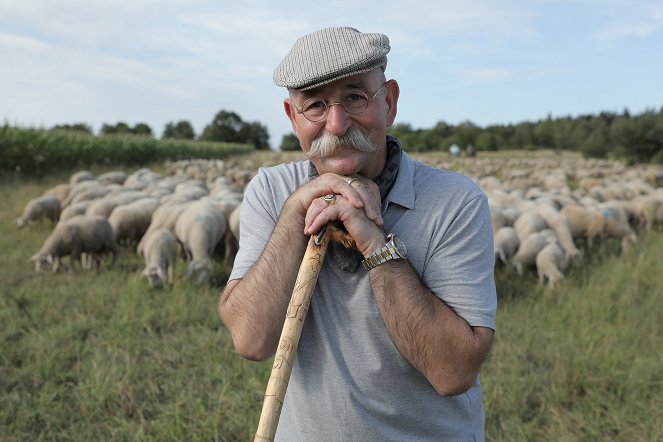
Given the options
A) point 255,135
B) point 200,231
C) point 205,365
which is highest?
point 255,135

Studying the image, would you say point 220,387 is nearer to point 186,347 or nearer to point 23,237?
point 186,347

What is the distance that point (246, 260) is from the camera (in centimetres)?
177

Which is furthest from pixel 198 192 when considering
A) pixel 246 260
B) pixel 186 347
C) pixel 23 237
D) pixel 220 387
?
pixel 246 260

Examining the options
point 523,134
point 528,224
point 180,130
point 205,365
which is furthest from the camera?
point 180,130

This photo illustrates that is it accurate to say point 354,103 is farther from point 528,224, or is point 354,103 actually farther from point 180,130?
point 180,130

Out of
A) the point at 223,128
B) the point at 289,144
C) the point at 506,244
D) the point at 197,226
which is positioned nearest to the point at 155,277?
the point at 197,226

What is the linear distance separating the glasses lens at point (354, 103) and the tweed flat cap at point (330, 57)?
8 cm

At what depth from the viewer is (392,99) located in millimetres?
1753

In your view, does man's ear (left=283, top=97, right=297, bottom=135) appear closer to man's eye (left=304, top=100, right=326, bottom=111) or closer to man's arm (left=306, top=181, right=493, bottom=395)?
man's eye (left=304, top=100, right=326, bottom=111)

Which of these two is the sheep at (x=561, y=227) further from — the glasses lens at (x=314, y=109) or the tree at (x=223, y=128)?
the tree at (x=223, y=128)

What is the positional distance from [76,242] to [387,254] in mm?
8611

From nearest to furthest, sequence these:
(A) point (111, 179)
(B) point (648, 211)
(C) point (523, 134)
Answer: (B) point (648, 211), (A) point (111, 179), (C) point (523, 134)

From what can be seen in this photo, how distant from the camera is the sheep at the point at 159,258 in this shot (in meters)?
7.55

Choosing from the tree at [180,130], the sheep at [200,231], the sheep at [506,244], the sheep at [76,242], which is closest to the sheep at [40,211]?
the sheep at [76,242]
